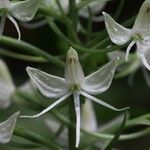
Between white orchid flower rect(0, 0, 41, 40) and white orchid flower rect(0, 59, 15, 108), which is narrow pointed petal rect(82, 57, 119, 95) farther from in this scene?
white orchid flower rect(0, 59, 15, 108)

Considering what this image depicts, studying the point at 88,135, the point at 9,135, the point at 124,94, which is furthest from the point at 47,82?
the point at 124,94

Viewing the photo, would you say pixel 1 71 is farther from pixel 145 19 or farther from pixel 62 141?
pixel 145 19

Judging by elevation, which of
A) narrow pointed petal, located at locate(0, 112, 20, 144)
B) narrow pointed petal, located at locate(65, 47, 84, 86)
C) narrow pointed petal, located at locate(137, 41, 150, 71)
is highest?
narrow pointed petal, located at locate(137, 41, 150, 71)

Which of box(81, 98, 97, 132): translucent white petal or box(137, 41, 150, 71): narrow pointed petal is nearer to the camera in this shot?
box(137, 41, 150, 71): narrow pointed petal

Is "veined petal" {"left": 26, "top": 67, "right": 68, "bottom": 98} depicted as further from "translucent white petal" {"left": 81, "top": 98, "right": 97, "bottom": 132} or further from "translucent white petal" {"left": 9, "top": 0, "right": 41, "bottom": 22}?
"translucent white petal" {"left": 81, "top": 98, "right": 97, "bottom": 132}

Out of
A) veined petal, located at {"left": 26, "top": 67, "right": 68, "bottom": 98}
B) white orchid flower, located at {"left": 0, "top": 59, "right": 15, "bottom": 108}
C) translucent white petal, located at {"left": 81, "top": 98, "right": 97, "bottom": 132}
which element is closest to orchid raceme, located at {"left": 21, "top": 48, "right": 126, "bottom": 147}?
veined petal, located at {"left": 26, "top": 67, "right": 68, "bottom": 98}

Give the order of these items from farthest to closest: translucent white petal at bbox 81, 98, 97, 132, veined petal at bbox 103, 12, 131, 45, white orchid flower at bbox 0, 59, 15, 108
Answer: translucent white petal at bbox 81, 98, 97, 132 → white orchid flower at bbox 0, 59, 15, 108 → veined petal at bbox 103, 12, 131, 45

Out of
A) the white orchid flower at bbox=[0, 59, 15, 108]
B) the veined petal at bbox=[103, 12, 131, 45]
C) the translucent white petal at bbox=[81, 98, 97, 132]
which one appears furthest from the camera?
the translucent white petal at bbox=[81, 98, 97, 132]

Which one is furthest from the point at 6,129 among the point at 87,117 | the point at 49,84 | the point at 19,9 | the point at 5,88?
the point at 87,117

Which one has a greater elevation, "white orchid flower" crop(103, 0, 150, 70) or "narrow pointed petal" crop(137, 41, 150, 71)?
"white orchid flower" crop(103, 0, 150, 70)
